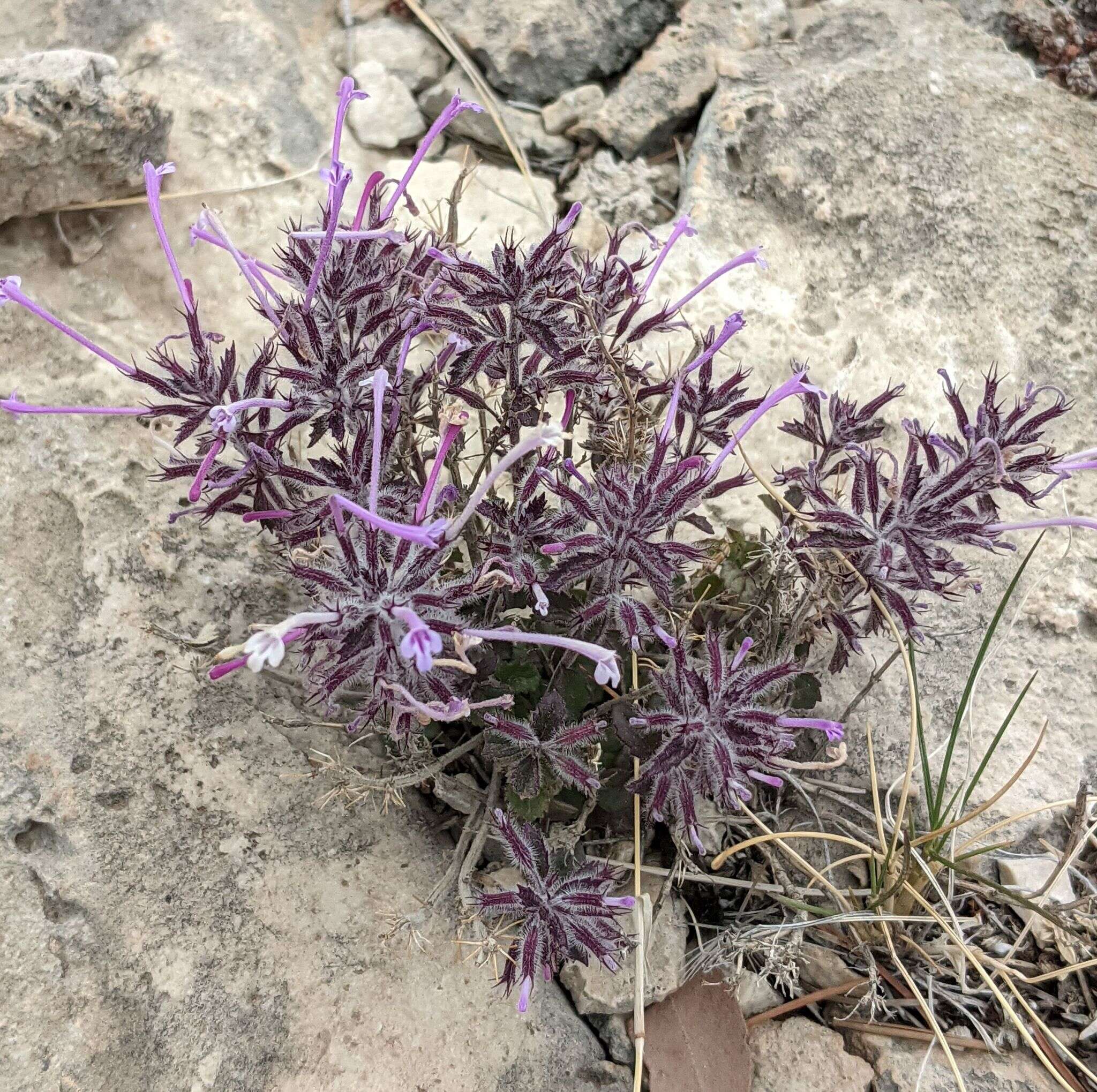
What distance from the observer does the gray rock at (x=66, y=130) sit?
2557 millimetres

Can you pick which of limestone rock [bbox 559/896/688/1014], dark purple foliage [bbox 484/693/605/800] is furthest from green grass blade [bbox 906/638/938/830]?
dark purple foliage [bbox 484/693/605/800]

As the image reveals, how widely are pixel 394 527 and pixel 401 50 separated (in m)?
2.79

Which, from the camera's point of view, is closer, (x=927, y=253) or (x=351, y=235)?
(x=351, y=235)

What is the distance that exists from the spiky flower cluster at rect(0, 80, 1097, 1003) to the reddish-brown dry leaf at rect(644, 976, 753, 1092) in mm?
333

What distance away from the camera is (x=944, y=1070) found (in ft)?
7.32

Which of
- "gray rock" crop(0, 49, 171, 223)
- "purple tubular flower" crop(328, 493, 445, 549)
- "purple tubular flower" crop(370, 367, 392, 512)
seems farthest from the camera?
"gray rock" crop(0, 49, 171, 223)

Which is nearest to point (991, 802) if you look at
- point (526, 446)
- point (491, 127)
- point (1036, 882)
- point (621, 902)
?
point (1036, 882)

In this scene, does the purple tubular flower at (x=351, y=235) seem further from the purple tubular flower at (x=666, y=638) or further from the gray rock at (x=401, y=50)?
the gray rock at (x=401, y=50)

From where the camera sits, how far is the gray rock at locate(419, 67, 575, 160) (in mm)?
3488

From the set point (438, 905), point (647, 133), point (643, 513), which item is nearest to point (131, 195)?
point (647, 133)

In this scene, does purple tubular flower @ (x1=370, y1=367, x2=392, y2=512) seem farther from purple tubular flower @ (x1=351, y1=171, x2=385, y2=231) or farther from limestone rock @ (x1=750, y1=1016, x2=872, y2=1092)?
limestone rock @ (x1=750, y1=1016, x2=872, y2=1092)

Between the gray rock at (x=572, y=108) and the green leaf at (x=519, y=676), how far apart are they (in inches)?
90.3

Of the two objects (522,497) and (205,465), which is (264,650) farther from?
(522,497)

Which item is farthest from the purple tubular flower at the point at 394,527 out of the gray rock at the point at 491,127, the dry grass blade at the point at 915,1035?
the gray rock at the point at 491,127
